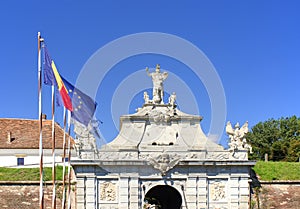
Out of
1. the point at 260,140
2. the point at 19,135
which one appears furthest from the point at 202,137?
the point at 260,140

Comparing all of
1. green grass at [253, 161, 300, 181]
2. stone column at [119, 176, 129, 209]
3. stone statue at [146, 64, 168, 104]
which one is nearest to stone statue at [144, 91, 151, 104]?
stone statue at [146, 64, 168, 104]

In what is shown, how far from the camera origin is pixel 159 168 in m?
29.6

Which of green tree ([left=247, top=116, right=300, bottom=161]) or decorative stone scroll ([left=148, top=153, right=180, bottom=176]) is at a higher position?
green tree ([left=247, top=116, right=300, bottom=161])

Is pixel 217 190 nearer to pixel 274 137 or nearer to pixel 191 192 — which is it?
pixel 191 192

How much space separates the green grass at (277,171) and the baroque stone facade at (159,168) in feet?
10.1

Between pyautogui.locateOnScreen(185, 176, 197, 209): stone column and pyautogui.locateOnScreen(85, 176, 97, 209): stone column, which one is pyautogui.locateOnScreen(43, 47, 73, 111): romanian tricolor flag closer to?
pyautogui.locateOnScreen(85, 176, 97, 209): stone column

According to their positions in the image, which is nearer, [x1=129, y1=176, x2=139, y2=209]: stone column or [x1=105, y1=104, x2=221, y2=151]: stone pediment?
[x1=129, y1=176, x2=139, y2=209]: stone column

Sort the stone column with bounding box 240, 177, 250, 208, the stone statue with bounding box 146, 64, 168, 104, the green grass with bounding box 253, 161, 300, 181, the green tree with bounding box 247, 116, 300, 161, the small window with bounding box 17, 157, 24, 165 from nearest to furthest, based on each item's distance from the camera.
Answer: the stone column with bounding box 240, 177, 250, 208 < the stone statue with bounding box 146, 64, 168, 104 < the green grass with bounding box 253, 161, 300, 181 < the small window with bounding box 17, 157, 24, 165 < the green tree with bounding box 247, 116, 300, 161

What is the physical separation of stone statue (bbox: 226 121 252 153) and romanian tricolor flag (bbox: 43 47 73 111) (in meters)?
11.3

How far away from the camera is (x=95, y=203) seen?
29.5 m

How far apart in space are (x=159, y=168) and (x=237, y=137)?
505 cm

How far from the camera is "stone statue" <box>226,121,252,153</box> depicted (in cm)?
3061

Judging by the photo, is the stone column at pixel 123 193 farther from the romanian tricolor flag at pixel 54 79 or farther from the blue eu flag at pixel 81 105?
the romanian tricolor flag at pixel 54 79

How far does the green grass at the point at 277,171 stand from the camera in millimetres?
33031
